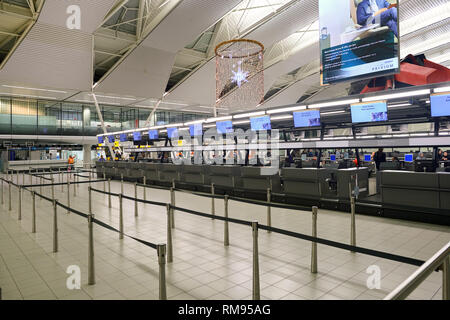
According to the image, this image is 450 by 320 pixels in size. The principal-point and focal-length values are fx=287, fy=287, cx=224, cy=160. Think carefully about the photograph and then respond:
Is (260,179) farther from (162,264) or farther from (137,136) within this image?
(137,136)

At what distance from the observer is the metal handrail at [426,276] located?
4.23 feet

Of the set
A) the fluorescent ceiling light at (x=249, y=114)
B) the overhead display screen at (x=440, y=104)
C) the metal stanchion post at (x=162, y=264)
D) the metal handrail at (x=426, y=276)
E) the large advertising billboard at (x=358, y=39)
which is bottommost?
the metal stanchion post at (x=162, y=264)

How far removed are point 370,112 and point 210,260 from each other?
260 inches

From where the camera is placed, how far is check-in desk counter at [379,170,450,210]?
5.90 m

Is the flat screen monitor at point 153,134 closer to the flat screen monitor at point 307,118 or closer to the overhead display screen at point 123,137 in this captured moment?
the overhead display screen at point 123,137

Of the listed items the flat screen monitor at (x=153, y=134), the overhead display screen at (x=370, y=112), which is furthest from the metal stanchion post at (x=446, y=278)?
the flat screen monitor at (x=153, y=134)

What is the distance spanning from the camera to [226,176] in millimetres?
10391

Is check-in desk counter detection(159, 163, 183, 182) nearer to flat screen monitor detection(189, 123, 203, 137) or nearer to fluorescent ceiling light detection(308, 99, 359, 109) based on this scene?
flat screen monitor detection(189, 123, 203, 137)

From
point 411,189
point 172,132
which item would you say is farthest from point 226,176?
point 172,132

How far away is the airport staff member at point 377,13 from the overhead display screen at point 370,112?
223cm

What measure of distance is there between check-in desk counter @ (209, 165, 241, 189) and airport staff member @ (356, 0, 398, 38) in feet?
18.3

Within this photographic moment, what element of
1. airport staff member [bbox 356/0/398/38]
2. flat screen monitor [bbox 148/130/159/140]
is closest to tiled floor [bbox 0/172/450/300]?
airport staff member [bbox 356/0/398/38]

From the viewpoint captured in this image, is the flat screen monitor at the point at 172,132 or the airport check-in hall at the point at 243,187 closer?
the airport check-in hall at the point at 243,187

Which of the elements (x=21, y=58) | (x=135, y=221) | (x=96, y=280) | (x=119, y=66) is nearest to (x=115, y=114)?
(x=119, y=66)
